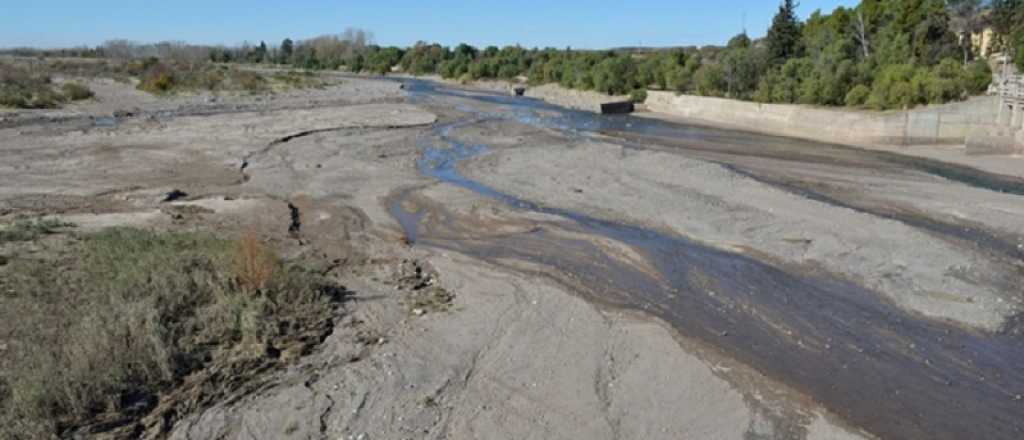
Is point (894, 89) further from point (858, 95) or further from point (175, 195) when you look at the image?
point (175, 195)

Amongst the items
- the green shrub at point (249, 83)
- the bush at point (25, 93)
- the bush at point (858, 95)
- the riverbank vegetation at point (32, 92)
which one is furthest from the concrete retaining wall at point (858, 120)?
the bush at point (25, 93)

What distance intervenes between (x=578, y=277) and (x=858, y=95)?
40847 mm

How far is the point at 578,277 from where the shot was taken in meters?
16.8

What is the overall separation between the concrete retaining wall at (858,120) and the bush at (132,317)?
36.2 meters

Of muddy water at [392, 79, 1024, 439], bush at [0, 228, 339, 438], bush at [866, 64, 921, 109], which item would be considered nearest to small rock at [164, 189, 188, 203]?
bush at [0, 228, 339, 438]

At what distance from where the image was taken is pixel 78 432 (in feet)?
30.1

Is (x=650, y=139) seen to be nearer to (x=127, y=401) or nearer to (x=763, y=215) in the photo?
(x=763, y=215)

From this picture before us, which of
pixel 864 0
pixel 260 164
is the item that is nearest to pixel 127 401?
pixel 260 164

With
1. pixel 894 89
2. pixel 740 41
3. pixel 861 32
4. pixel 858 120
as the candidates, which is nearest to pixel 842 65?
pixel 894 89

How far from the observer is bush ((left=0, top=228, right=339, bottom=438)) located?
382 inches

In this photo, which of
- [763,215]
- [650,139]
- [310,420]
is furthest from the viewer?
[650,139]

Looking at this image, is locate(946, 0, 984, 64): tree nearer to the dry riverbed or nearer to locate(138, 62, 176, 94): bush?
the dry riverbed

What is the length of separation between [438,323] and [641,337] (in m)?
3.82

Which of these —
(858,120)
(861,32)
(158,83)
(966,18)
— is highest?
(966,18)
